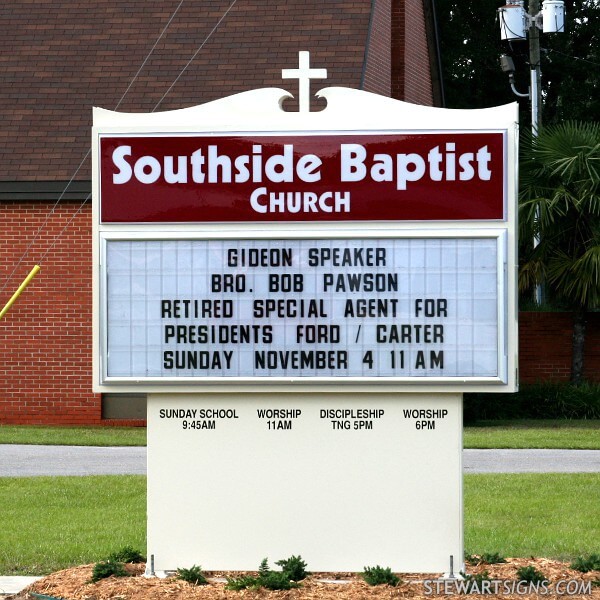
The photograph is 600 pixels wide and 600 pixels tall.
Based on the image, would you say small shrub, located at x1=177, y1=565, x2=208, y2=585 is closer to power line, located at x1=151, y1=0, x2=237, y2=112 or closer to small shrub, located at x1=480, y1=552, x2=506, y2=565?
small shrub, located at x1=480, y1=552, x2=506, y2=565

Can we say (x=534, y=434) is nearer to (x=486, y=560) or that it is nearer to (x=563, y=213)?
(x=563, y=213)

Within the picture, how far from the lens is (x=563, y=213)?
68.2 feet

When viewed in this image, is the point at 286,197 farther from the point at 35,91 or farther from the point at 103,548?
the point at 35,91

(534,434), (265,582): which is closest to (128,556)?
(265,582)

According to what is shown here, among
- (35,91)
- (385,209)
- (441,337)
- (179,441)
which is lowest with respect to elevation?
(179,441)

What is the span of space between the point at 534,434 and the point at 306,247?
11.5 meters

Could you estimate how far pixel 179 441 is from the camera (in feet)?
26.1

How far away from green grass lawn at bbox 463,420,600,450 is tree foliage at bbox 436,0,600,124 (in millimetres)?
24790

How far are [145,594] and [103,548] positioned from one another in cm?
208

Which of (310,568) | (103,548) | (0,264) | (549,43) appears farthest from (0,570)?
(549,43)

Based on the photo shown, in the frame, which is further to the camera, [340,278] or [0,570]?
[0,570]

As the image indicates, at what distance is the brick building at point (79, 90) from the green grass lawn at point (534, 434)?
5.60 meters

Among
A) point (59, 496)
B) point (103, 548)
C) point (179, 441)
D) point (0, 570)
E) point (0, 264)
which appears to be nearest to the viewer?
point (179, 441)

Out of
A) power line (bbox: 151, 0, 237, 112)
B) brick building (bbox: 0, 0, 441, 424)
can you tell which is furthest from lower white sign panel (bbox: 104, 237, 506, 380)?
power line (bbox: 151, 0, 237, 112)
